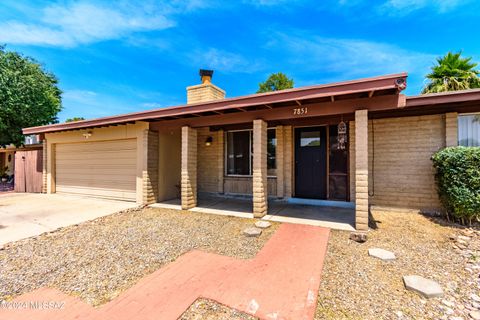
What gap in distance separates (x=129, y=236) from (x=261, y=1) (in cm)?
754

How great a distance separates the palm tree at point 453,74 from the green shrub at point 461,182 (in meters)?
7.20

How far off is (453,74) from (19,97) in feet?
72.1

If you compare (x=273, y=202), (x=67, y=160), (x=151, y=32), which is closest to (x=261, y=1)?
(x=151, y=32)

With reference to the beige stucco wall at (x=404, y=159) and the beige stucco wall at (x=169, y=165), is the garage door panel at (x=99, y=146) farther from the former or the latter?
the beige stucco wall at (x=404, y=159)

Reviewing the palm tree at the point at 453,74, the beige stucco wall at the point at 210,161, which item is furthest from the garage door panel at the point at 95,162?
the palm tree at the point at 453,74

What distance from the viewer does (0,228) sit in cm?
446

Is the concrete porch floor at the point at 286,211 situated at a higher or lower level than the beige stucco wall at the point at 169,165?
lower

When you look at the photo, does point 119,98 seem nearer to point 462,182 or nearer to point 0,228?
point 0,228

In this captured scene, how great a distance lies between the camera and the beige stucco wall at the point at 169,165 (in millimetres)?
7211

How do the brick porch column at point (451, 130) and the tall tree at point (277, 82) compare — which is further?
the tall tree at point (277, 82)

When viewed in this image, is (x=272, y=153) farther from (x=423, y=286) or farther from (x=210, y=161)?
(x=423, y=286)

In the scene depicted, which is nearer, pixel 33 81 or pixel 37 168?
pixel 37 168

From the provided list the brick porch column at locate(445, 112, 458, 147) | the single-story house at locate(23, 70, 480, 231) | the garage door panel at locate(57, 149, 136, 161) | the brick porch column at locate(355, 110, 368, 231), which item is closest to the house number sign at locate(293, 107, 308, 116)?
the single-story house at locate(23, 70, 480, 231)

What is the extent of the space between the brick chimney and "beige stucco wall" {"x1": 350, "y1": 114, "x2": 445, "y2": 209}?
5.79 metres
